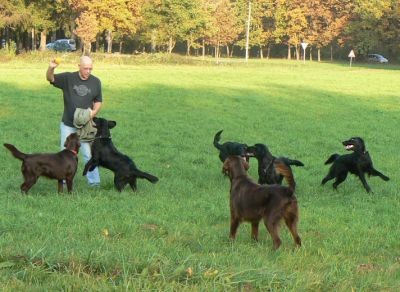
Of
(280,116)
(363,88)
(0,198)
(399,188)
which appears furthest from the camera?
(363,88)

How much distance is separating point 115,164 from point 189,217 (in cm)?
197

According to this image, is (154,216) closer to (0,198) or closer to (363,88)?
(0,198)

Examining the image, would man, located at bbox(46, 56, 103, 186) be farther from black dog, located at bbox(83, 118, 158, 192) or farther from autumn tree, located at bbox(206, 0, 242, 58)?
autumn tree, located at bbox(206, 0, 242, 58)

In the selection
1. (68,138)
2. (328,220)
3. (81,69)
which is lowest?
(328,220)

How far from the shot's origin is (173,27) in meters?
73.6

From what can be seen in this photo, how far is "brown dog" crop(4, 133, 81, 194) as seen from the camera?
818cm

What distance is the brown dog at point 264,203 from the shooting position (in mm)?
5676

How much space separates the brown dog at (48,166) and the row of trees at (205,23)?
54.3 metres

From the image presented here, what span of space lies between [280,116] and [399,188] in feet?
31.4

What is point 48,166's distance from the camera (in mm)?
8250

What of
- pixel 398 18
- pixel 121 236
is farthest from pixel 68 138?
pixel 398 18

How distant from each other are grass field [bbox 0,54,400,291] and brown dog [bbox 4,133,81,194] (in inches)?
10.7

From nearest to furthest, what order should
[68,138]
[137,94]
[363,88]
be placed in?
[68,138], [137,94], [363,88]

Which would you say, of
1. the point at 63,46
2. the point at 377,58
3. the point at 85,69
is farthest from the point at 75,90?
the point at 377,58
